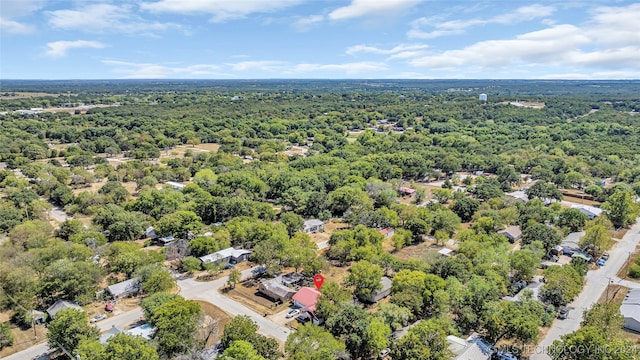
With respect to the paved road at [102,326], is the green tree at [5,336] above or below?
above

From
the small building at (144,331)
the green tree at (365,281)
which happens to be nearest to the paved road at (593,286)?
the green tree at (365,281)

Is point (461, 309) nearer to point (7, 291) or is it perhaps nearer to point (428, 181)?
point (7, 291)

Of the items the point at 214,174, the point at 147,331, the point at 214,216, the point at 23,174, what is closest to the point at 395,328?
the point at 147,331

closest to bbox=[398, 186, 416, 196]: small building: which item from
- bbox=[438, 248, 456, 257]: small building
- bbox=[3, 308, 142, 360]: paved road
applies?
bbox=[438, 248, 456, 257]: small building

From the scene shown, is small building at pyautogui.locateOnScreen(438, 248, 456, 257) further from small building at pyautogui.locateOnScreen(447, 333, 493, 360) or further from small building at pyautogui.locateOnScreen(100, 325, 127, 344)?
small building at pyautogui.locateOnScreen(100, 325, 127, 344)

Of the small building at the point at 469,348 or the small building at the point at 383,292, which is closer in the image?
the small building at the point at 469,348

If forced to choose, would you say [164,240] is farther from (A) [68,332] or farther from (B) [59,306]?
(A) [68,332]

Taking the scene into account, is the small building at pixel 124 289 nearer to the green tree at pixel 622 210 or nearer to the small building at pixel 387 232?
the small building at pixel 387 232

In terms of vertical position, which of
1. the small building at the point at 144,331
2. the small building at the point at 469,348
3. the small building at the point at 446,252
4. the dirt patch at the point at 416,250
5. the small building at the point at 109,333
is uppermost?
the small building at the point at 469,348
